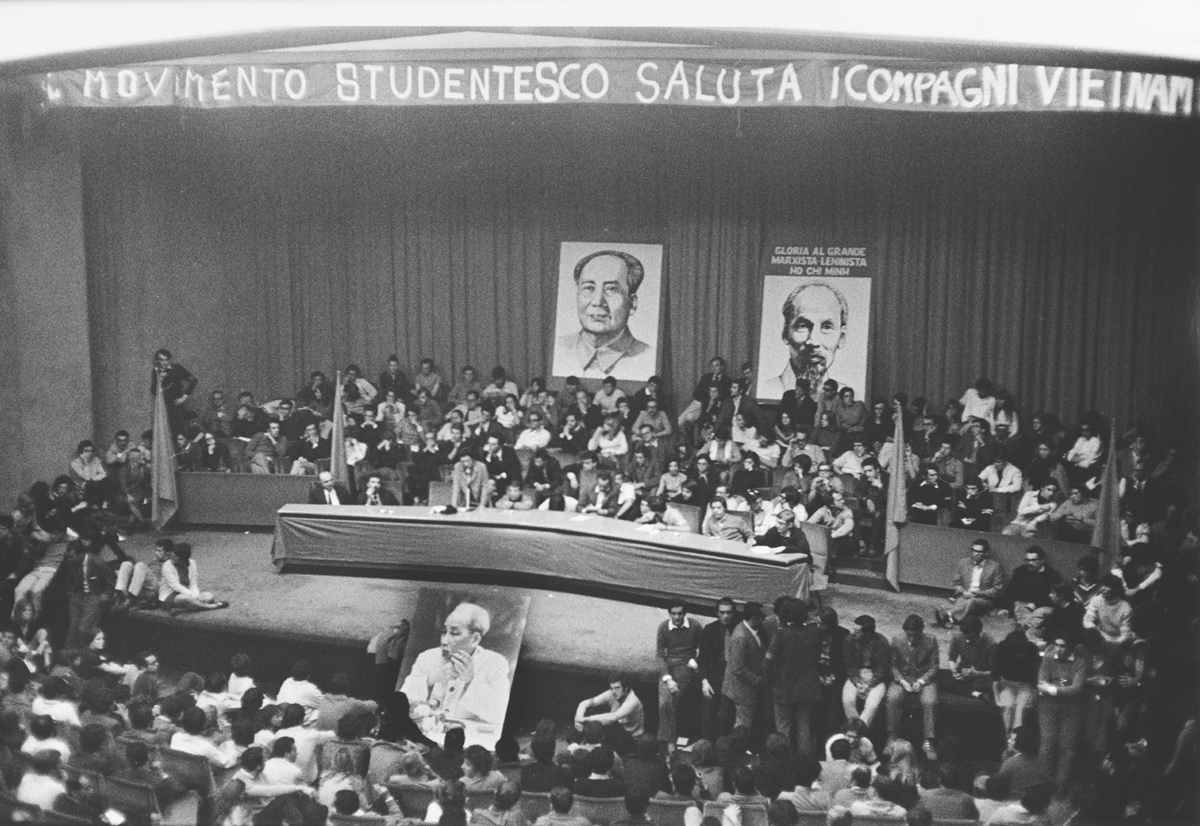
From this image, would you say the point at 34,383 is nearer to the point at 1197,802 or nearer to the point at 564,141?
the point at 564,141

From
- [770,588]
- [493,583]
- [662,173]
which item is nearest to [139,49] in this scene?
[493,583]

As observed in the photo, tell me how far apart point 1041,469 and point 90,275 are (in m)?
10.3

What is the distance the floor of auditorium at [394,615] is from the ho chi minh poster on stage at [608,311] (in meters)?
4.76

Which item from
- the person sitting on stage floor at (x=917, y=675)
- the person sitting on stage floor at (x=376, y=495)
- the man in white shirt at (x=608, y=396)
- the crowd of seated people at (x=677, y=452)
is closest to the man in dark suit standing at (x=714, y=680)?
the person sitting on stage floor at (x=917, y=675)

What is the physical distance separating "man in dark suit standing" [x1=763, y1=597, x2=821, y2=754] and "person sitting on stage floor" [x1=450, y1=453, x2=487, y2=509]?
425 cm

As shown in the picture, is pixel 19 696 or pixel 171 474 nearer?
pixel 19 696

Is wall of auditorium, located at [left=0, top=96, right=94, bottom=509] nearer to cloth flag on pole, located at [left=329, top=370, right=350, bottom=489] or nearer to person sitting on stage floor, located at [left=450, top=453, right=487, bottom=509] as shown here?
cloth flag on pole, located at [left=329, top=370, right=350, bottom=489]

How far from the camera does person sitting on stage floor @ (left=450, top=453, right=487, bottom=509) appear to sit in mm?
12281

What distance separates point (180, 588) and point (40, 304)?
4817 mm

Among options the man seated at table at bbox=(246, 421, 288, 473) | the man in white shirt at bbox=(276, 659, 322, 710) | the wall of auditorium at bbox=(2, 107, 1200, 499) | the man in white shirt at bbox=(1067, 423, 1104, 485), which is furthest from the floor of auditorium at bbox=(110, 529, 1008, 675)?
the wall of auditorium at bbox=(2, 107, 1200, 499)

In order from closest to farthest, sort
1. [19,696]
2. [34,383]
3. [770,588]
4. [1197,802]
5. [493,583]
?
[1197,802] < [19,696] < [770,588] < [493,583] < [34,383]

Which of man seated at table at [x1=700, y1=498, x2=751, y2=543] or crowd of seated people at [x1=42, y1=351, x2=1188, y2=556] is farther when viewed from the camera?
crowd of seated people at [x1=42, y1=351, x2=1188, y2=556]

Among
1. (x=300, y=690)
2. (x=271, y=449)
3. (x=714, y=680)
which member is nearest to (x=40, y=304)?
(x=271, y=449)

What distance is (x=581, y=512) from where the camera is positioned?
470 inches
